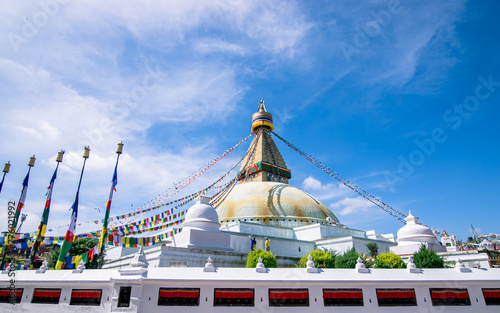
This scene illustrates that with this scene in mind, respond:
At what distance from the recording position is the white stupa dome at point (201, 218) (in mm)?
21125

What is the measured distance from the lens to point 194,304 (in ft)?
39.2

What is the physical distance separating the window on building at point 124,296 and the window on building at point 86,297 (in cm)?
114

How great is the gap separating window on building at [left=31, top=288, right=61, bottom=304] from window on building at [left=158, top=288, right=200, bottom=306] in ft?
15.8

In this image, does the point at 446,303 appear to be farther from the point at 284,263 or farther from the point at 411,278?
the point at 284,263

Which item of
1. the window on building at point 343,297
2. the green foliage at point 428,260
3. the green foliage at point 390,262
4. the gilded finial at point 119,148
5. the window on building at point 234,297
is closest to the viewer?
the window on building at point 234,297

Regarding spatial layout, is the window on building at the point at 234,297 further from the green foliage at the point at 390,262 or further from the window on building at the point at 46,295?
the green foliage at the point at 390,262

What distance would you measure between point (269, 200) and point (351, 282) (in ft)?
67.9

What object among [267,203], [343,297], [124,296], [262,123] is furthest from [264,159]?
[124,296]

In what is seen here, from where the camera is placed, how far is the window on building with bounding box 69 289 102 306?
41.1ft

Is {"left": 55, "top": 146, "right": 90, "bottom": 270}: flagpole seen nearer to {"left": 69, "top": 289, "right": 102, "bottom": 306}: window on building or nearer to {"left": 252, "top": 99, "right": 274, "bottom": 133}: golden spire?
{"left": 69, "top": 289, "right": 102, "bottom": 306}: window on building

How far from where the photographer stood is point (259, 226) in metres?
28.7

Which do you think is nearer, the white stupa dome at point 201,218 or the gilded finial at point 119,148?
the white stupa dome at point 201,218

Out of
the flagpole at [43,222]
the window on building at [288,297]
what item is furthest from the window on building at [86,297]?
the flagpole at [43,222]

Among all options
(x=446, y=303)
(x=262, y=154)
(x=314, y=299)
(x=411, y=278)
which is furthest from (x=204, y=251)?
(x=262, y=154)
